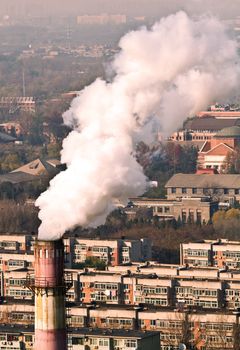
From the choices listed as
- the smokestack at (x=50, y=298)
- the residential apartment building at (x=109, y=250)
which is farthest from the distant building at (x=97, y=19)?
the smokestack at (x=50, y=298)

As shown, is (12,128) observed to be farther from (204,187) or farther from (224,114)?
(204,187)

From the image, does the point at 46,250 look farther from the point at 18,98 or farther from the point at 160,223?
the point at 18,98

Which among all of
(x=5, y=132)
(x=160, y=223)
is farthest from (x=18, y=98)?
(x=160, y=223)

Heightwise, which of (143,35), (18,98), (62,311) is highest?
(18,98)

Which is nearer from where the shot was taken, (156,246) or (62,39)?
(156,246)

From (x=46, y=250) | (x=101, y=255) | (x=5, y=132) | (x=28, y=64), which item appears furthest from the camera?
(x=28, y=64)

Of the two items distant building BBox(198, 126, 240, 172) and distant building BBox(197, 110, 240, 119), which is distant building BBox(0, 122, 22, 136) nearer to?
distant building BBox(197, 110, 240, 119)
